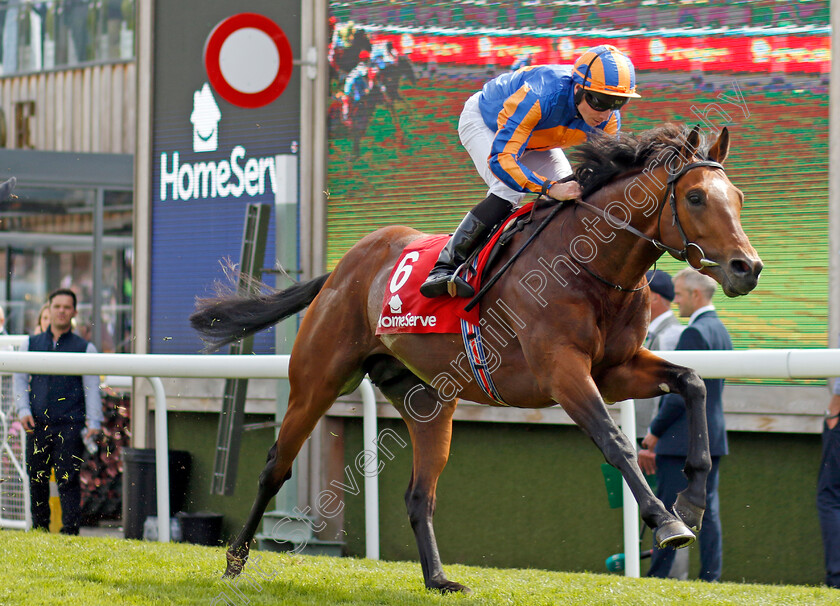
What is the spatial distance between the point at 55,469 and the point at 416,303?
3.46 m

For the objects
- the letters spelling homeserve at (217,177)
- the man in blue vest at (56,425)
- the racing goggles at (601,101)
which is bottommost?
the man in blue vest at (56,425)

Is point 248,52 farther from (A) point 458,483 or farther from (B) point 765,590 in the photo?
(B) point 765,590

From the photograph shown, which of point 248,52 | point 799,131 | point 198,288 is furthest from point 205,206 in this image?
point 799,131

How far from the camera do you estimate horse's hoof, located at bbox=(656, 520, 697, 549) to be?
2.91 m

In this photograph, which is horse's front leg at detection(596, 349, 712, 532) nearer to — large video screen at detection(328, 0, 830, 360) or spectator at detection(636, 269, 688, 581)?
spectator at detection(636, 269, 688, 581)

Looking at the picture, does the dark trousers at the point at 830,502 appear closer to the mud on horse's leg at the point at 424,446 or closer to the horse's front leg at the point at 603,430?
the mud on horse's leg at the point at 424,446

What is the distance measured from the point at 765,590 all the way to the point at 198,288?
462cm

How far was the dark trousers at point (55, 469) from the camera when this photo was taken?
6227 millimetres

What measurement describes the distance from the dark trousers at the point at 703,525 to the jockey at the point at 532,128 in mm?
1666

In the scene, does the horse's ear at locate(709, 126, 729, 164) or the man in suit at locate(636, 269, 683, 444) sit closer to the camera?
the horse's ear at locate(709, 126, 729, 164)

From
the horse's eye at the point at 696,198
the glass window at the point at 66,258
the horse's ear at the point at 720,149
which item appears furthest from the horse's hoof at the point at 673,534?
the glass window at the point at 66,258

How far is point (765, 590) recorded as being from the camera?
394 centimetres

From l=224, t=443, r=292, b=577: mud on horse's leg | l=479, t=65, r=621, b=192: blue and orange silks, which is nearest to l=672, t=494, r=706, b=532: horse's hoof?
l=479, t=65, r=621, b=192: blue and orange silks

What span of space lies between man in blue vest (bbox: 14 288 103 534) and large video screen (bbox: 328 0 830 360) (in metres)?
1.77
